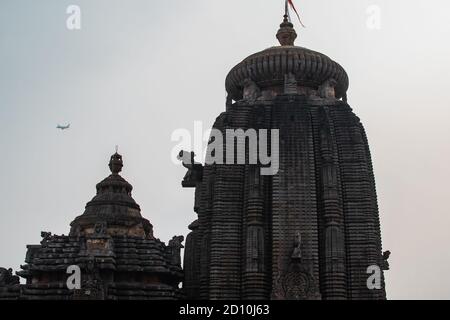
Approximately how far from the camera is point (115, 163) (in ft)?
132

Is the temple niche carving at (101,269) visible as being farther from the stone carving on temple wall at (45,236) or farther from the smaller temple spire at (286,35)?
the smaller temple spire at (286,35)

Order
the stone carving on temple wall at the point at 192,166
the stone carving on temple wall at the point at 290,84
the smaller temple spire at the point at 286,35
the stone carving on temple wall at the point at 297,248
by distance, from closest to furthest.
Result: the stone carving on temple wall at the point at 297,248
the stone carving on temple wall at the point at 290,84
the stone carving on temple wall at the point at 192,166
the smaller temple spire at the point at 286,35

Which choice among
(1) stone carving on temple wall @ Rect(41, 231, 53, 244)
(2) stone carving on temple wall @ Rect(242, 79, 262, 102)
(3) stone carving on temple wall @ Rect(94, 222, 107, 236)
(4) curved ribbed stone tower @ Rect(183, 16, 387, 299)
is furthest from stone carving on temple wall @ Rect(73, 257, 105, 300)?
(2) stone carving on temple wall @ Rect(242, 79, 262, 102)

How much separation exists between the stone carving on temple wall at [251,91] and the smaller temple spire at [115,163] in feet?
31.9

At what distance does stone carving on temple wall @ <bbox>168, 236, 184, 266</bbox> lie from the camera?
1312 inches

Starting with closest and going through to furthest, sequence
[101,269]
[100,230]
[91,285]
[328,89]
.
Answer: [91,285] < [101,269] < [100,230] < [328,89]

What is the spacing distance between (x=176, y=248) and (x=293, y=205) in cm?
727

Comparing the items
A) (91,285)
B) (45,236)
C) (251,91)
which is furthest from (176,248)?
(251,91)

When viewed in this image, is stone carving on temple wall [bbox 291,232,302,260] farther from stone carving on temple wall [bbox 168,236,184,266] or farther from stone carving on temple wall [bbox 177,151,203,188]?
stone carving on temple wall [bbox 177,151,203,188]

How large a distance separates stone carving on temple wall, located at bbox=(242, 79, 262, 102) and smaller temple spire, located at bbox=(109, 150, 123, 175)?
9.72m

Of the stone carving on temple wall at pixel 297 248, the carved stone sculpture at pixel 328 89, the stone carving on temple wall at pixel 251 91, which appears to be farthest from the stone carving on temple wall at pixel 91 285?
the carved stone sculpture at pixel 328 89

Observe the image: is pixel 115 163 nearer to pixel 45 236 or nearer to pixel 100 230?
pixel 45 236

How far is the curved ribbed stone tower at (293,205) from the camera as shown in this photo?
28234mm

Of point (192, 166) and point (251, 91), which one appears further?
point (192, 166)
